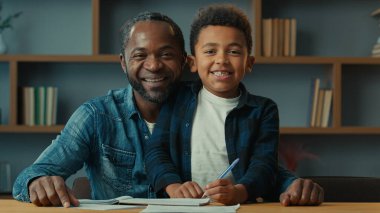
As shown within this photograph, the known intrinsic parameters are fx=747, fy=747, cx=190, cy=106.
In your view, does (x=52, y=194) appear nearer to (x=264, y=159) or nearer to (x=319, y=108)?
(x=264, y=159)

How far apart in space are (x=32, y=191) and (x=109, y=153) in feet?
1.57

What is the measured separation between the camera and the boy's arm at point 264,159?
1.73 metres

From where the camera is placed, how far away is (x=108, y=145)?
2.04 m

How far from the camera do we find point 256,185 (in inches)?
68.1

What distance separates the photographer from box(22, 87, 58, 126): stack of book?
4035 mm

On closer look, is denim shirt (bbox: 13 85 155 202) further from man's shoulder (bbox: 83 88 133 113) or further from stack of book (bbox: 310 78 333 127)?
stack of book (bbox: 310 78 333 127)

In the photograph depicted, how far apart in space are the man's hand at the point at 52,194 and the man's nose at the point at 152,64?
0.53 metres

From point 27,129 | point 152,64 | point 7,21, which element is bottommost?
point 27,129

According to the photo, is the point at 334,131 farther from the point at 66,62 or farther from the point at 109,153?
the point at 109,153

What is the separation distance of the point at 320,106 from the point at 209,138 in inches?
91.5

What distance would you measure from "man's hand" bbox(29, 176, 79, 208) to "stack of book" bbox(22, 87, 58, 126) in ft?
8.22

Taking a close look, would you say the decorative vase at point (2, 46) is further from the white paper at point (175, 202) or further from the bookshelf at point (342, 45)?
the white paper at point (175, 202)

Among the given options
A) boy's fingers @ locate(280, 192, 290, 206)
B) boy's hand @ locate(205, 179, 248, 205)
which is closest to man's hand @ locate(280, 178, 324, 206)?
boy's fingers @ locate(280, 192, 290, 206)

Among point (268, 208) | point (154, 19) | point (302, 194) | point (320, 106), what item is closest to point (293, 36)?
point (320, 106)
